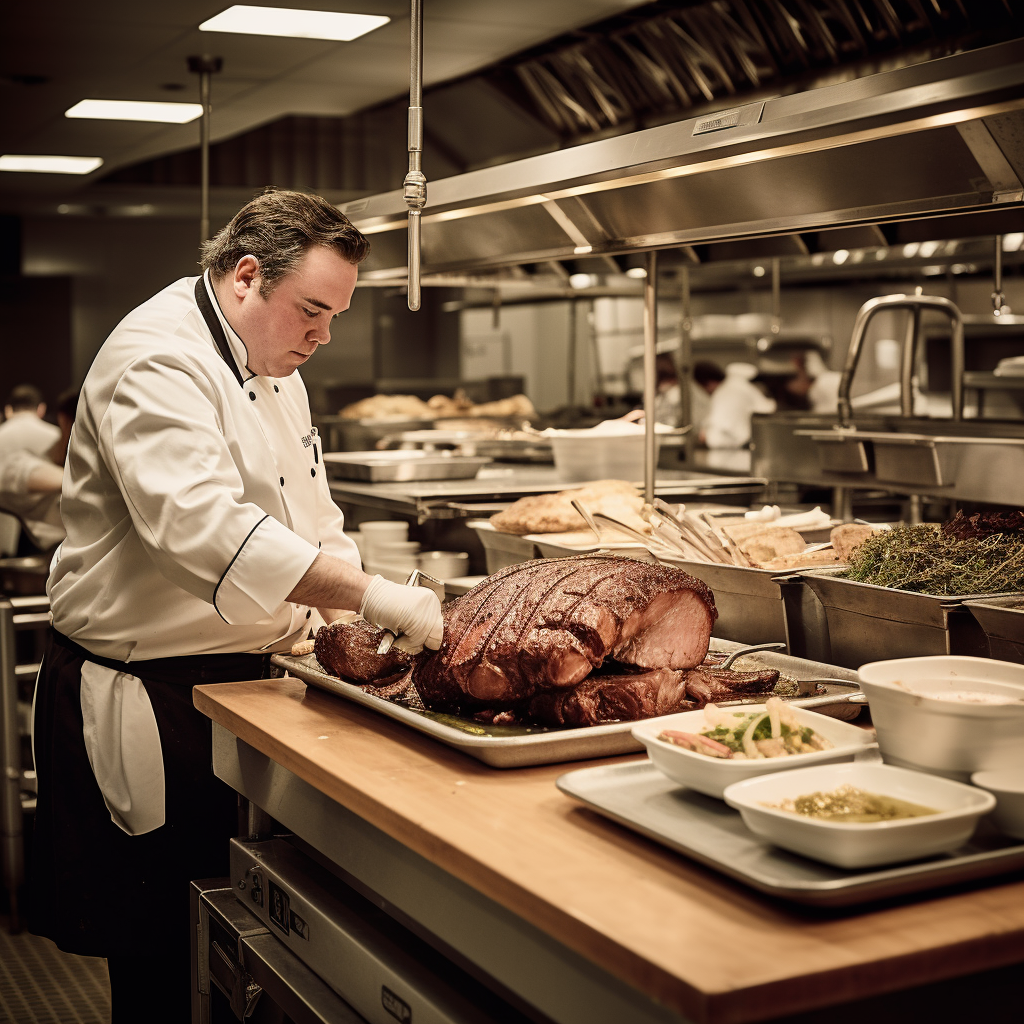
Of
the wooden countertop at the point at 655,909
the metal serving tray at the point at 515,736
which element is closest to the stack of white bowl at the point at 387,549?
the metal serving tray at the point at 515,736

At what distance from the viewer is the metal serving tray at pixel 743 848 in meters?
1.10

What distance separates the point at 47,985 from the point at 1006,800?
3.12m

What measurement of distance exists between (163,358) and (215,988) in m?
1.14

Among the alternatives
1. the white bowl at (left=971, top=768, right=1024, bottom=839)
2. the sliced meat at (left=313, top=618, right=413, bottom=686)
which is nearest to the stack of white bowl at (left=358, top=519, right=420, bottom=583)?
the sliced meat at (left=313, top=618, right=413, bottom=686)

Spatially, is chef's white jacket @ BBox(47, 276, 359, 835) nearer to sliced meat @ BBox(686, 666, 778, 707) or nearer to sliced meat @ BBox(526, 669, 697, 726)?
sliced meat @ BBox(526, 669, 697, 726)

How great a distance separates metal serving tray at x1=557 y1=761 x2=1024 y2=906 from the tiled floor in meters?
2.45

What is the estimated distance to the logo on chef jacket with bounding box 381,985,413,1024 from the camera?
58.8 inches

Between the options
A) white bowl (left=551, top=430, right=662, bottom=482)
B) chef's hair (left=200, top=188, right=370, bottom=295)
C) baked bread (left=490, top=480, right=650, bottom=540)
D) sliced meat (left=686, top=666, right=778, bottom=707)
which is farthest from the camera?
white bowl (left=551, top=430, right=662, bottom=482)

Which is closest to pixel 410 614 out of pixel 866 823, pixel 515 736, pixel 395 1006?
pixel 515 736

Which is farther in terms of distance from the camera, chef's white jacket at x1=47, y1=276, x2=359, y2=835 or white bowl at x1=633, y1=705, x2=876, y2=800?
chef's white jacket at x1=47, y1=276, x2=359, y2=835

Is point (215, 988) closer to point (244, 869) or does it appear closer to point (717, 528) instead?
point (244, 869)

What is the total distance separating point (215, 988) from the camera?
→ 2096 millimetres

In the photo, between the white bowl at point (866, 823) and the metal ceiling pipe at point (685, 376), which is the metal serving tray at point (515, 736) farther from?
the metal ceiling pipe at point (685, 376)

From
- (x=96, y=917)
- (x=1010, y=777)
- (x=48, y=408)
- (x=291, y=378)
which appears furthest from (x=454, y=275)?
(x=48, y=408)
